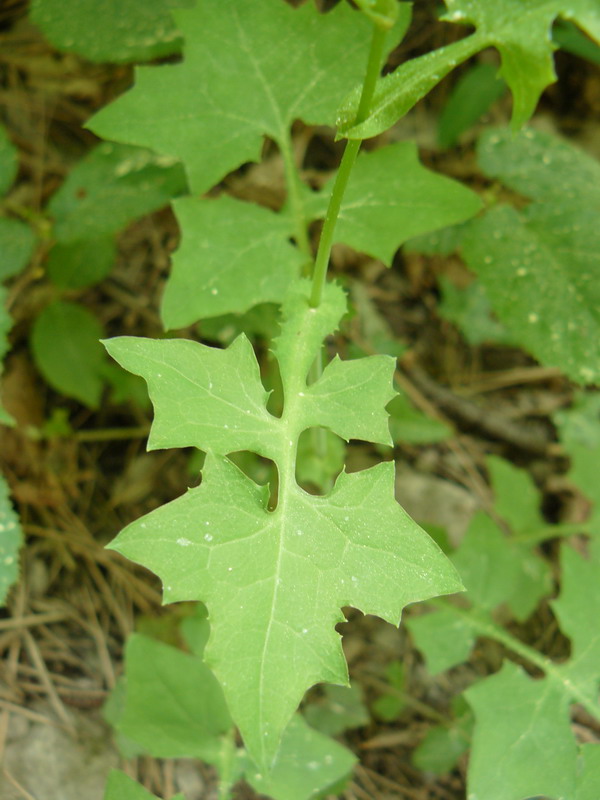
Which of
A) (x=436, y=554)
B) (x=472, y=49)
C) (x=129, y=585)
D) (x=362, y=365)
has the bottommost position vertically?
(x=129, y=585)

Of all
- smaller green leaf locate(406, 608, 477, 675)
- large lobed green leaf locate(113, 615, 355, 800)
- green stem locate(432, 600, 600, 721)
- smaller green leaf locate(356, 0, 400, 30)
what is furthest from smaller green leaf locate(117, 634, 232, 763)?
smaller green leaf locate(356, 0, 400, 30)

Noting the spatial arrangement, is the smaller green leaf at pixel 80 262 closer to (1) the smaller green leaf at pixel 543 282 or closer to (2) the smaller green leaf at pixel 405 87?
(1) the smaller green leaf at pixel 543 282

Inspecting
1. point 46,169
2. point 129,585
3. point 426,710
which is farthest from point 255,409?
point 46,169

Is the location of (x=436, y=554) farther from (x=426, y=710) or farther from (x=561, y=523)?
(x=561, y=523)

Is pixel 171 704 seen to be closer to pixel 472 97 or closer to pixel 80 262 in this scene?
pixel 80 262

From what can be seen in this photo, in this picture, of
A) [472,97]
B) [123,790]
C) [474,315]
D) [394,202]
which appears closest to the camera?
[123,790]

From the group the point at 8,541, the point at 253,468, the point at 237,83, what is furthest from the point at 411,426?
the point at 8,541

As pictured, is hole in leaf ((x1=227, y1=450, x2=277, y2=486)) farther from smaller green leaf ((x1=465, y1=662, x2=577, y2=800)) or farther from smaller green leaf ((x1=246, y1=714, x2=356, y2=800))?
smaller green leaf ((x1=465, y1=662, x2=577, y2=800))

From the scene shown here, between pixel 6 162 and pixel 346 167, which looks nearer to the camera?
pixel 346 167

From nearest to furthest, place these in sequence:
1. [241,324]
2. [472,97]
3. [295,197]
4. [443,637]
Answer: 1. [295,197]
2. [443,637]
3. [241,324]
4. [472,97]
